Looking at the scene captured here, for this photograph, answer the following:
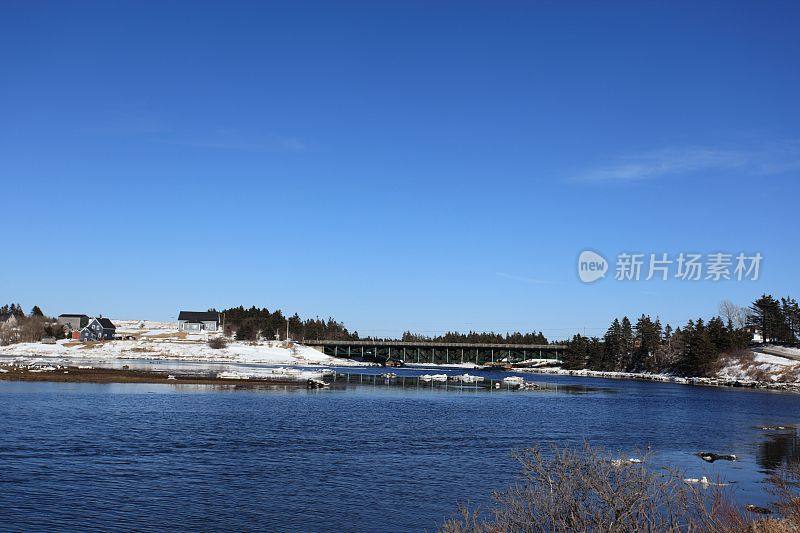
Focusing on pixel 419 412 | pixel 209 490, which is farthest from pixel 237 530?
pixel 419 412

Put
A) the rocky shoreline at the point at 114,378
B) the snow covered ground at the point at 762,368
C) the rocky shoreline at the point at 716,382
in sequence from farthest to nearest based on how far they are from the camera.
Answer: the snow covered ground at the point at 762,368 < the rocky shoreline at the point at 716,382 < the rocky shoreline at the point at 114,378

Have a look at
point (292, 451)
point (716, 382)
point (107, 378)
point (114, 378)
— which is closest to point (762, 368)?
point (716, 382)

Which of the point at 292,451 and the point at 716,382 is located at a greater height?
the point at 292,451

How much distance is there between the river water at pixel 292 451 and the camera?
29547 millimetres

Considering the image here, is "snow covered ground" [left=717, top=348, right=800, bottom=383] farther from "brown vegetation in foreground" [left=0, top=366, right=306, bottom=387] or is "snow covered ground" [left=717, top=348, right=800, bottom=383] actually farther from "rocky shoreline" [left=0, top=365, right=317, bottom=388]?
"brown vegetation in foreground" [left=0, top=366, right=306, bottom=387]

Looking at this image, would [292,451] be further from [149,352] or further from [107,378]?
[149,352]

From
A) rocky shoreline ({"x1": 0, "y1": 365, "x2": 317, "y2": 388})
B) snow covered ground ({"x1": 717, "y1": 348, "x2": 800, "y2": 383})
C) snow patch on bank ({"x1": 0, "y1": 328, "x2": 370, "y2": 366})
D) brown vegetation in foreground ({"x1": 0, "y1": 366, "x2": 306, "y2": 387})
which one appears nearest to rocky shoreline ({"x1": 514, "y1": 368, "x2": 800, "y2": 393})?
snow covered ground ({"x1": 717, "y1": 348, "x2": 800, "y2": 383})

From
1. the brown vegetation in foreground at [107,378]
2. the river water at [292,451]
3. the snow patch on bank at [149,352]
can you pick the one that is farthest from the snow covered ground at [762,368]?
the snow patch on bank at [149,352]

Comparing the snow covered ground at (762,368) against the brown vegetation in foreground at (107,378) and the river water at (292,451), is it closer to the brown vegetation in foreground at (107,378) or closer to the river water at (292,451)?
the river water at (292,451)

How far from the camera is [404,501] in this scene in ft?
105

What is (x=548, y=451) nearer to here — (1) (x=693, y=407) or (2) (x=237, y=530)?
(2) (x=237, y=530)

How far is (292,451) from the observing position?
44719 millimetres

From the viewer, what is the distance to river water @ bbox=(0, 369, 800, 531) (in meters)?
29.5

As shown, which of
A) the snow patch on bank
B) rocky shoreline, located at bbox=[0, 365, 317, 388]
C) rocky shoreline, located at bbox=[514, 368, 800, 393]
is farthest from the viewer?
the snow patch on bank
